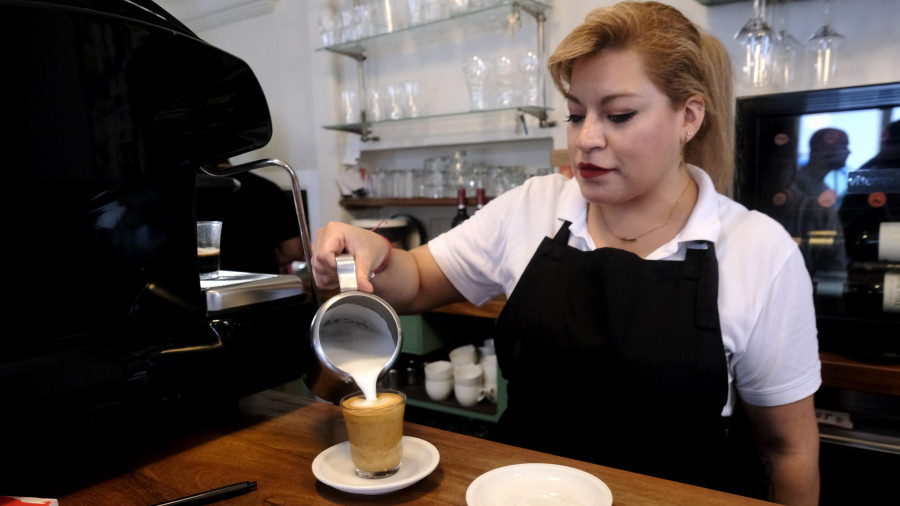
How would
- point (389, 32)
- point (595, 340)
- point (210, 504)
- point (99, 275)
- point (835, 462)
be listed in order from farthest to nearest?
point (389, 32), point (835, 462), point (595, 340), point (99, 275), point (210, 504)

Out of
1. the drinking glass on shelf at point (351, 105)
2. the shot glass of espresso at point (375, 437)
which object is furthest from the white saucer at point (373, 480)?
the drinking glass on shelf at point (351, 105)

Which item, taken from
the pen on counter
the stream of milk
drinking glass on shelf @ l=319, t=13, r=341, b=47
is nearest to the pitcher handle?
the stream of milk

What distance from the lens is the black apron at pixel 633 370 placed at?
3.60 feet

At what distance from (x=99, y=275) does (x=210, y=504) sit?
1.24 ft

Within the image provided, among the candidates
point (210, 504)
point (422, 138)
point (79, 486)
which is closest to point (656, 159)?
point (210, 504)

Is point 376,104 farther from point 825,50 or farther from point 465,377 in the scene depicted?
point 825,50

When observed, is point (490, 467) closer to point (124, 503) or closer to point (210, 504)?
point (210, 504)

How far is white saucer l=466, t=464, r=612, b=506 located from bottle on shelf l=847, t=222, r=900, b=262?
1233 millimetres

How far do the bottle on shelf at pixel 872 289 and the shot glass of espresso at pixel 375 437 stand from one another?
130cm

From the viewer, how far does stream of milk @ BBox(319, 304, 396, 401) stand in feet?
2.97

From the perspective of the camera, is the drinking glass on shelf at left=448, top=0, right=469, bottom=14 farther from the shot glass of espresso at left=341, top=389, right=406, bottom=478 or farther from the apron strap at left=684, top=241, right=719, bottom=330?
the shot glass of espresso at left=341, top=389, right=406, bottom=478

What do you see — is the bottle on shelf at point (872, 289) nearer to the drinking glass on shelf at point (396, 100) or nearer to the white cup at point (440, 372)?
the white cup at point (440, 372)

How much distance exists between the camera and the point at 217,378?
3.16 feet

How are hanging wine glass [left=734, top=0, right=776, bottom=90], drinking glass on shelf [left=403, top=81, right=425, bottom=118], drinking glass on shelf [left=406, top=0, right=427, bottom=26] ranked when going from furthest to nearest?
drinking glass on shelf [left=403, top=81, right=425, bottom=118]
drinking glass on shelf [left=406, top=0, right=427, bottom=26]
hanging wine glass [left=734, top=0, right=776, bottom=90]
